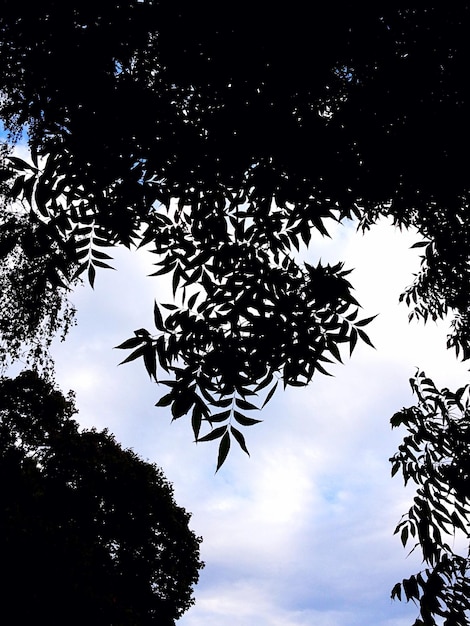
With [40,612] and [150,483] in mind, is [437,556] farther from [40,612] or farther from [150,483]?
[150,483]

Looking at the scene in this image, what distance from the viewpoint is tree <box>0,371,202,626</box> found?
A: 524 inches

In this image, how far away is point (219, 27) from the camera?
328 centimetres

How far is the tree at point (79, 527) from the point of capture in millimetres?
13305

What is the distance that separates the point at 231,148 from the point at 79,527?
57.5ft

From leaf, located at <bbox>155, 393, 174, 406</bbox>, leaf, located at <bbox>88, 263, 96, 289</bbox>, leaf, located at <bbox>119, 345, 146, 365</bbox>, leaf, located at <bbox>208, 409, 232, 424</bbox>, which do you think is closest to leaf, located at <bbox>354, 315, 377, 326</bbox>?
leaf, located at <bbox>208, 409, 232, 424</bbox>

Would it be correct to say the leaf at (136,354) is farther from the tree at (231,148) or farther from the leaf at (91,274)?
the leaf at (91,274)

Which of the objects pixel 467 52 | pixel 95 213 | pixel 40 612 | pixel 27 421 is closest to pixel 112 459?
pixel 27 421

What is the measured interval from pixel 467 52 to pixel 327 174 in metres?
1.62

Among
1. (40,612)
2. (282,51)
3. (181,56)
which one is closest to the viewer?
(282,51)

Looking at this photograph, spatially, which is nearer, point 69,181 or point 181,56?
point 69,181

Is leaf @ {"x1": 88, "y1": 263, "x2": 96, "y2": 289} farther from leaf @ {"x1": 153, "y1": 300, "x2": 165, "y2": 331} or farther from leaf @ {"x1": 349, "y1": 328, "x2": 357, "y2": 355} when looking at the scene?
leaf @ {"x1": 349, "y1": 328, "x2": 357, "y2": 355}

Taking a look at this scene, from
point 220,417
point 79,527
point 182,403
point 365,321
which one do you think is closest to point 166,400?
point 182,403

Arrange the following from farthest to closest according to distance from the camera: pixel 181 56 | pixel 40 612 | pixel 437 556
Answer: pixel 40 612 → pixel 181 56 → pixel 437 556

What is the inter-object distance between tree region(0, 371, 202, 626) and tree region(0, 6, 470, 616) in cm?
1376
